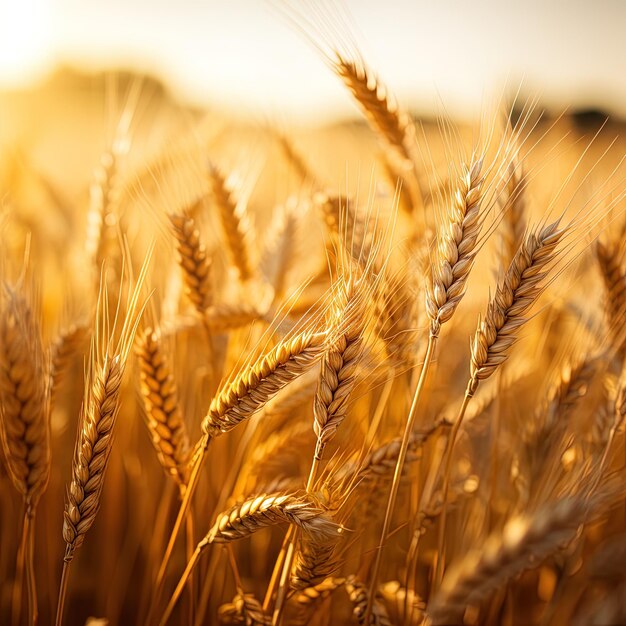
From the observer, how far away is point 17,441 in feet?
3.01

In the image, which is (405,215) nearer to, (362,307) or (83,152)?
(362,307)

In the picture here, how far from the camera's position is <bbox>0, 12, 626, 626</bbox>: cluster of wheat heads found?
0.92m

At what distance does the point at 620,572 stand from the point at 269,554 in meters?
1.05

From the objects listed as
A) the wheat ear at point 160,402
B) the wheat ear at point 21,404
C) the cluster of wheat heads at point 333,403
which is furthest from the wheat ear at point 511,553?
the wheat ear at point 21,404

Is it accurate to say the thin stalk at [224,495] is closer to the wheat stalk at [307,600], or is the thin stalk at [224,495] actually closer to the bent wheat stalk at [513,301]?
the wheat stalk at [307,600]

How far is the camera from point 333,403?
2.99 ft

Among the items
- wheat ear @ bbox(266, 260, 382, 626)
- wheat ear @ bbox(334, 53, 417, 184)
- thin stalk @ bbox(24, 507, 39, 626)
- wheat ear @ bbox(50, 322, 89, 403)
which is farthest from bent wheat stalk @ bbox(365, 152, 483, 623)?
wheat ear @ bbox(50, 322, 89, 403)

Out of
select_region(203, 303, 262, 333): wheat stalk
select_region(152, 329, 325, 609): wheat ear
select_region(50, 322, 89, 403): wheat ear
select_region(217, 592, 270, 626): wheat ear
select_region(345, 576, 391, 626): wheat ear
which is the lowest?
select_region(217, 592, 270, 626): wheat ear

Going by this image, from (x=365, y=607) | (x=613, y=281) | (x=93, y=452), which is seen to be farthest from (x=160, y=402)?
(x=613, y=281)

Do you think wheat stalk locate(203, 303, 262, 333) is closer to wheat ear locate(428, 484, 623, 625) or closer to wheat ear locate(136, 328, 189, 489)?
wheat ear locate(136, 328, 189, 489)

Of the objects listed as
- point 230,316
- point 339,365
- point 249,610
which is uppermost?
point 339,365

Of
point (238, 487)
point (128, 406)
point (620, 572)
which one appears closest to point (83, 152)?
point (128, 406)

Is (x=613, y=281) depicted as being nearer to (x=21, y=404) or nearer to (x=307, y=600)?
(x=307, y=600)

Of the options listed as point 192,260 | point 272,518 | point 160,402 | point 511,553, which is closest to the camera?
point 511,553
